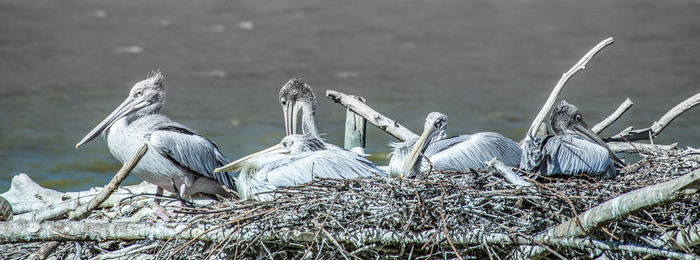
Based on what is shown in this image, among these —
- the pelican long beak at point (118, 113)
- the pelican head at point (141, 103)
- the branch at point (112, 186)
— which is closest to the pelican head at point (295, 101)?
the pelican head at point (141, 103)

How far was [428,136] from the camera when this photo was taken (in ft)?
21.8

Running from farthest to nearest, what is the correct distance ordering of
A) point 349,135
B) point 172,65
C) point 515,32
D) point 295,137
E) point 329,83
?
point 515,32
point 172,65
point 329,83
point 349,135
point 295,137

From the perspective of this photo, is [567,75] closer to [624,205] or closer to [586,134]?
[586,134]

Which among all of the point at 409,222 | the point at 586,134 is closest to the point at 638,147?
the point at 586,134

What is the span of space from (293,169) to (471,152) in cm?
118

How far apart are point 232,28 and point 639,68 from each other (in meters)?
8.38

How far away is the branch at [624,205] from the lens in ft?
14.2

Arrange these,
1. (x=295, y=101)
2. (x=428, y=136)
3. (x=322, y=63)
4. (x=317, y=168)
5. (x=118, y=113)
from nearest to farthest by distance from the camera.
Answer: (x=317, y=168), (x=428, y=136), (x=118, y=113), (x=295, y=101), (x=322, y=63)

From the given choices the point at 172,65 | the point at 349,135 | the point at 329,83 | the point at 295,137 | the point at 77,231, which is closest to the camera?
the point at 77,231

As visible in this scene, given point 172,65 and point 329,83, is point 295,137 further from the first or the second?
point 172,65

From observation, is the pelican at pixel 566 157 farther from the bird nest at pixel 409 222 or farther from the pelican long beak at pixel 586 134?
the bird nest at pixel 409 222

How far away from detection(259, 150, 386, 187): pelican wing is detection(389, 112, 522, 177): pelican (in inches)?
8.4

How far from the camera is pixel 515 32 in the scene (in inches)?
796

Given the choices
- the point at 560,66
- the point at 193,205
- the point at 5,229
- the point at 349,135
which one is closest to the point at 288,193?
the point at 193,205
